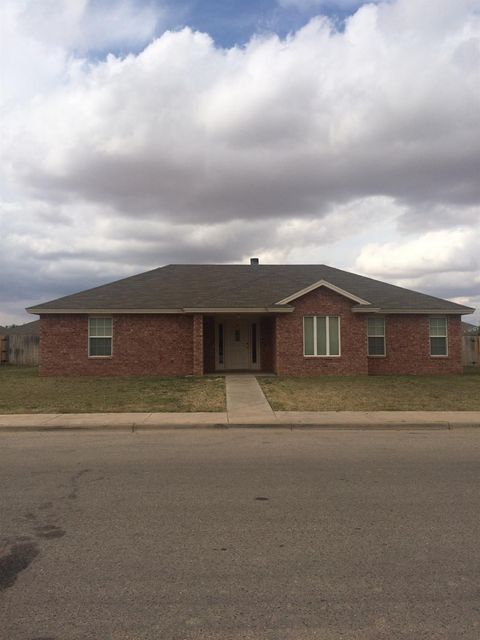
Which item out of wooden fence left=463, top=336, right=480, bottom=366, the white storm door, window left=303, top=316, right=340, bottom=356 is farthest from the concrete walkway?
wooden fence left=463, top=336, right=480, bottom=366

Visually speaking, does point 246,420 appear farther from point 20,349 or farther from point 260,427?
point 20,349

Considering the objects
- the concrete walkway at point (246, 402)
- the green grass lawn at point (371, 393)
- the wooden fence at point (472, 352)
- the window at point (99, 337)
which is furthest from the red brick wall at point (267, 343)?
the wooden fence at point (472, 352)

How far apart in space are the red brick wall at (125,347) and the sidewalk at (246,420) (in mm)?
9129

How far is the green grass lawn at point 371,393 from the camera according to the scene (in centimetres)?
1289

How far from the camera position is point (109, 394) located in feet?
49.9

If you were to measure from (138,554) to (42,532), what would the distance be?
1075 millimetres

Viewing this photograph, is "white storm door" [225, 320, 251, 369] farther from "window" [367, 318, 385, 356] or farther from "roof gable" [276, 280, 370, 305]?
"window" [367, 318, 385, 356]

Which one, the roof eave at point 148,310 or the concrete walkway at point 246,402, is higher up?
the roof eave at point 148,310

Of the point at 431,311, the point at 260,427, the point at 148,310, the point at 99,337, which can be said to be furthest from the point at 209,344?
the point at 260,427

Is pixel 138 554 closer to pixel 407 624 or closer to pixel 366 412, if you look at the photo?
pixel 407 624

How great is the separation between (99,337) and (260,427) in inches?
479

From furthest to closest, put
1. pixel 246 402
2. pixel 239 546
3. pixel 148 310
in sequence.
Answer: pixel 148 310 < pixel 246 402 < pixel 239 546

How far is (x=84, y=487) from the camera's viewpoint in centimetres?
625

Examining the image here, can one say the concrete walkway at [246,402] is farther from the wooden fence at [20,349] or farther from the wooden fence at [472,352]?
the wooden fence at [20,349]
